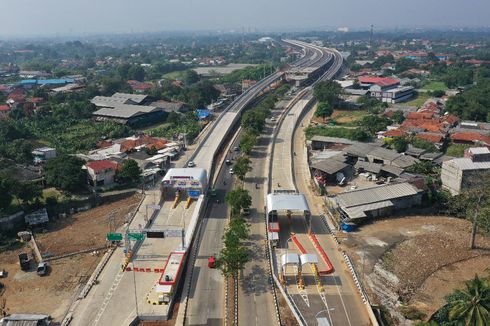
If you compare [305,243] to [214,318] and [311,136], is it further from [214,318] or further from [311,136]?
[311,136]

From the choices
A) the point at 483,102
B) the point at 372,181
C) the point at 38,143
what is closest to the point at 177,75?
the point at 38,143

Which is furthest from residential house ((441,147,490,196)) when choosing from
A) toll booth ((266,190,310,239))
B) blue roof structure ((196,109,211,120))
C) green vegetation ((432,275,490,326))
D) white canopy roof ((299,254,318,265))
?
blue roof structure ((196,109,211,120))

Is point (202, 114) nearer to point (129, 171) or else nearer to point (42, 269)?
point (129, 171)

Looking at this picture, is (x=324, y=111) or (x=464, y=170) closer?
(x=464, y=170)

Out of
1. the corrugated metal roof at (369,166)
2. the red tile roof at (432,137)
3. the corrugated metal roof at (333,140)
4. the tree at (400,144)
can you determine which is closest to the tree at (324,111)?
the corrugated metal roof at (333,140)

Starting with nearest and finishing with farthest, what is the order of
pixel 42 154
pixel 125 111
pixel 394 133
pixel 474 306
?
pixel 474 306, pixel 42 154, pixel 394 133, pixel 125 111

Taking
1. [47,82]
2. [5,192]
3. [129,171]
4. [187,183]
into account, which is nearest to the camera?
[5,192]

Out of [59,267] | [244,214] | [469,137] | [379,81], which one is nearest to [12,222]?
[59,267]

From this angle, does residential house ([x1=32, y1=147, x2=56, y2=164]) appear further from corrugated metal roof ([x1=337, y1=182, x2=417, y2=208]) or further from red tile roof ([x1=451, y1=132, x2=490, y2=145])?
red tile roof ([x1=451, y1=132, x2=490, y2=145])
